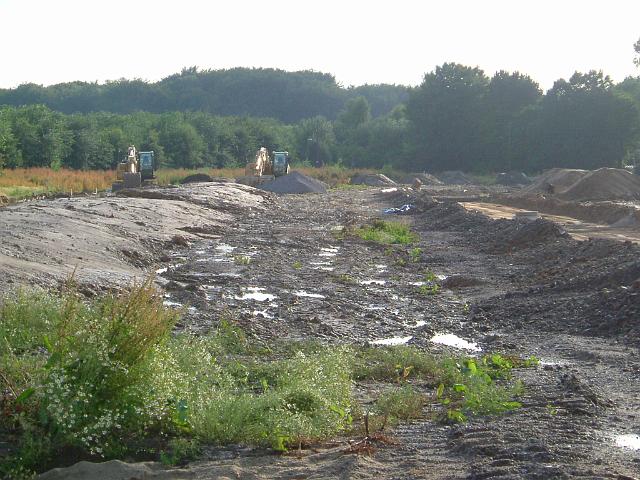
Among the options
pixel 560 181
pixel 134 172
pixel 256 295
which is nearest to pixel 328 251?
pixel 256 295

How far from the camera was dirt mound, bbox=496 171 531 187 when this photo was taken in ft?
235

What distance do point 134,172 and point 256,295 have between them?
32629 millimetres

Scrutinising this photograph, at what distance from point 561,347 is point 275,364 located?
4394 mm

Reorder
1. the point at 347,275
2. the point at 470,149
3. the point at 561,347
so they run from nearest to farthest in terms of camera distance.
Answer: the point at 561,347
the point at 347,275
the point at 470,149

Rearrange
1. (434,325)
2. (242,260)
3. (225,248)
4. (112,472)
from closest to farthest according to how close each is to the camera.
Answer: (112,472), (434,325), (242,260), (225,248)

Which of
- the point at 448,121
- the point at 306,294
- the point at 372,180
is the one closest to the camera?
the point at 306,294

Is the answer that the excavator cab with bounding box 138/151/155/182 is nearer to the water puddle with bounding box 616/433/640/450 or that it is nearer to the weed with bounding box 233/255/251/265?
the weed with bounding box 233/255/251/265

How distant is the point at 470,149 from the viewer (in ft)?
278

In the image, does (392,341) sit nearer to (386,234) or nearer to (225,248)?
(225,248)

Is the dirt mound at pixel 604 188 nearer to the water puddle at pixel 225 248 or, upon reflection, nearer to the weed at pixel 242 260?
the water puddle at pixel 225 248

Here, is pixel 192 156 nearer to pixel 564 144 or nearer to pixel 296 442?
pixel 564 144

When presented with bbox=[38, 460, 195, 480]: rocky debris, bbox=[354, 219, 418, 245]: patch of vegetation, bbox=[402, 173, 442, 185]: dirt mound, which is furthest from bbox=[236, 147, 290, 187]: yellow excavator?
bbox=[38, 460, 195, 480]: rocky debris

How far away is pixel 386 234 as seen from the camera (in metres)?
26.9

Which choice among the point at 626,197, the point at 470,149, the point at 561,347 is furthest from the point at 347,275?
the point at 470,149
